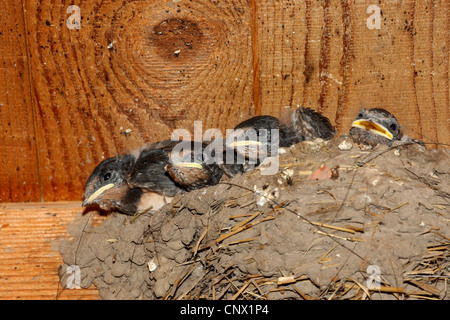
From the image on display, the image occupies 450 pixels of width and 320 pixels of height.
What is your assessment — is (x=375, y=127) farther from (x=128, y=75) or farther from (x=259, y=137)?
(x=128, y=75)

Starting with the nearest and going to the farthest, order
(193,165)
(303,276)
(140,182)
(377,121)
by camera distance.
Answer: (303,276) → (377,121) → (193,165) → (140,182)

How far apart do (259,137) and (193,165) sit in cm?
Answer: 37

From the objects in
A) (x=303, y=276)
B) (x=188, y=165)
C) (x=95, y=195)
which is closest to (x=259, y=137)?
(x=188, y=165)

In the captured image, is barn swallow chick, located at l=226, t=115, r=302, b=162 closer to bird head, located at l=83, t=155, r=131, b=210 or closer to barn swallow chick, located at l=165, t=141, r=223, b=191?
barn swallow chick, located at l=165, t=141, r=223, b=191

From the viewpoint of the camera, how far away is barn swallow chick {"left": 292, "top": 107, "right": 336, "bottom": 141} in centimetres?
262

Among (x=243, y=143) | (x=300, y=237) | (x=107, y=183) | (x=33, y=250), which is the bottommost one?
(x=33, y=250)

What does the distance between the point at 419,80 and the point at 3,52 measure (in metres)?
2.07

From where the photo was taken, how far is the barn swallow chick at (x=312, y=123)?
2.62m

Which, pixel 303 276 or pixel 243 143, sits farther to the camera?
pixel 243 143

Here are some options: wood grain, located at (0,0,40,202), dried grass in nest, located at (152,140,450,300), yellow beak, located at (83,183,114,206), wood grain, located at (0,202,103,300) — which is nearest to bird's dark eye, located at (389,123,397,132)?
dried grass in nest, located at (152,140,450,300)

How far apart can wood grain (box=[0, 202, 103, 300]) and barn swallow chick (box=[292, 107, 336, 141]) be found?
123 centimetres

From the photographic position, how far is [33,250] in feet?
8.72

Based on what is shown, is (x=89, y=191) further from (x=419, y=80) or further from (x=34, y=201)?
(x=419, y=80)
